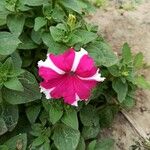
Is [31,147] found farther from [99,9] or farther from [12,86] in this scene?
[99,9]

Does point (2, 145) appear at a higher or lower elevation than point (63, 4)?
lower

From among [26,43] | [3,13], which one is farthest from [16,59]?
[3,13]

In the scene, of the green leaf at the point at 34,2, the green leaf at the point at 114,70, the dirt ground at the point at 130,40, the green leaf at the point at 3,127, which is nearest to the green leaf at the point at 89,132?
the dirt ground at the point at 130,40

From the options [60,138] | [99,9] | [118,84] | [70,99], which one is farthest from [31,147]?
[99,9]

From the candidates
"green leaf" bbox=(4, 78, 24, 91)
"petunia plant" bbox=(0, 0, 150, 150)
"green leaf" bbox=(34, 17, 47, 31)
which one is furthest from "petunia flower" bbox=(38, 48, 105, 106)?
"green leaf" bbox=(34, 17, 47, 31)

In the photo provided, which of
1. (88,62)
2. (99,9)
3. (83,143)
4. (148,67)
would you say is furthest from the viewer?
(99,9)

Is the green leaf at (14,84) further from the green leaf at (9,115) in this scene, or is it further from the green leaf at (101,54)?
the green leaf at (101,54)

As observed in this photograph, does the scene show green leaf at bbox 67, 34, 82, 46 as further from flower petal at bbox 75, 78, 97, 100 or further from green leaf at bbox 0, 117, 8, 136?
green leaf at bbox 0, 117, 8, 136
